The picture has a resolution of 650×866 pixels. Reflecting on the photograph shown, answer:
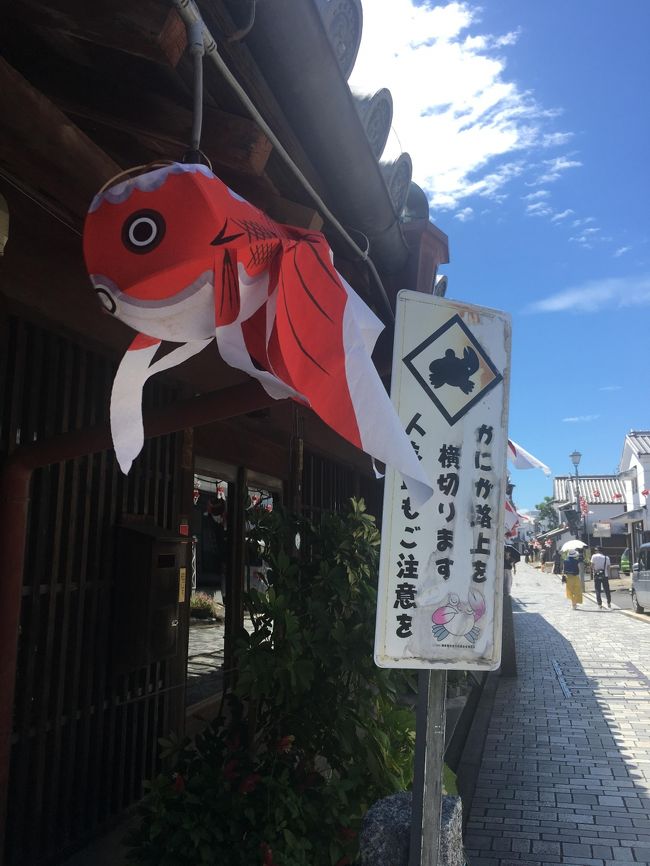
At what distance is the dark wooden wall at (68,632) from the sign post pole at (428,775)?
2.06 metres

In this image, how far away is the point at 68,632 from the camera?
4000 millimetres

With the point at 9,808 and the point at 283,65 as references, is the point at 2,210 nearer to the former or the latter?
the point at 283,65

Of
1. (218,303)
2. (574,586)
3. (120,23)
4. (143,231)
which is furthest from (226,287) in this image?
(574,586)

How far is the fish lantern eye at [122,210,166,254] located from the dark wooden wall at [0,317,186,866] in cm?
174

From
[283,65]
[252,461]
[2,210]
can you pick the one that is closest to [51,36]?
[2,210]

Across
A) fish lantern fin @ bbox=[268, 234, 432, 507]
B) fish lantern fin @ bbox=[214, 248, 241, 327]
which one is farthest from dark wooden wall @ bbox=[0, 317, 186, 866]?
fish lantern fin @ bbox=[268, 234, 432, 507]

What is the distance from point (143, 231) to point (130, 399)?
52 centimetres

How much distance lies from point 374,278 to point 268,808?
3.25m

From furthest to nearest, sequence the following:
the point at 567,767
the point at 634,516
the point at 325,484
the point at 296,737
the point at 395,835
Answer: the point at 634,516, the point at 325,484, the point at 567,767, the point at 296,737, the point at 395,835

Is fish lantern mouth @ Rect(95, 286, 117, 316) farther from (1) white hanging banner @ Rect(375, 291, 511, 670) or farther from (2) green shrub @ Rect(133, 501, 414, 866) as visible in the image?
(2) green shrub @ Rect(133, 501, 414, 866)

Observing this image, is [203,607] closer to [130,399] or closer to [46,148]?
[130,399]

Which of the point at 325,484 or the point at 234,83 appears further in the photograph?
the point at 325,484

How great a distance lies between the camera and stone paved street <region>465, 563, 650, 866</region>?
511 cm

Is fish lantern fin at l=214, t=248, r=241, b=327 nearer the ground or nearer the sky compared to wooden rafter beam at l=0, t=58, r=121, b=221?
nearer the ground
